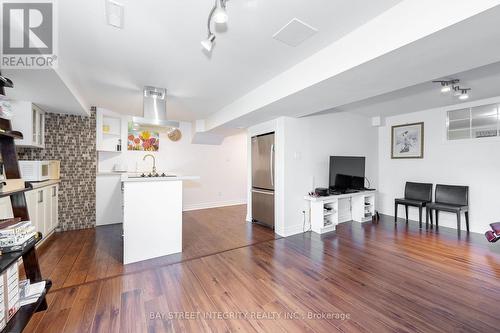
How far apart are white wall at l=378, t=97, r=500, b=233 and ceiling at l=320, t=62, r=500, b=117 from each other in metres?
0.41

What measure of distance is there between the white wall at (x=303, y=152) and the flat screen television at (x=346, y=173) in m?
0.16

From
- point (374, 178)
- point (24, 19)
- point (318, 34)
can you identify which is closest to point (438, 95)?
point (374, 178)

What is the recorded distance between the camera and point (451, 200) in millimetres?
4160

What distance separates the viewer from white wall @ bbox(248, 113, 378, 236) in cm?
393

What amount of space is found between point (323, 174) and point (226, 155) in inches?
122

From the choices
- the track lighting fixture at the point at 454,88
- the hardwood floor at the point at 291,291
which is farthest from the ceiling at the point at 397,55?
the hardwood floor at the point at 291,291

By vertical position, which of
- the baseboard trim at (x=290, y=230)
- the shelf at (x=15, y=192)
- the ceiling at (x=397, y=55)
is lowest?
the baseboard trim at (x=290, y=230)

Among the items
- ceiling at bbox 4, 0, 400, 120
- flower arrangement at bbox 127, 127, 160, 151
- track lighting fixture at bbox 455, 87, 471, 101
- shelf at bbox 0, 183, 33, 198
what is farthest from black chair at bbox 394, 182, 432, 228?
flower arrangement at bbox 127, 127, 160, 151

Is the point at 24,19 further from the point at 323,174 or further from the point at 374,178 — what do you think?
the point at 374,178

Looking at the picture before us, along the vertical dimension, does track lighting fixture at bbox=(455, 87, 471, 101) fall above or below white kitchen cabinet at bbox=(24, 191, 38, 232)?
above

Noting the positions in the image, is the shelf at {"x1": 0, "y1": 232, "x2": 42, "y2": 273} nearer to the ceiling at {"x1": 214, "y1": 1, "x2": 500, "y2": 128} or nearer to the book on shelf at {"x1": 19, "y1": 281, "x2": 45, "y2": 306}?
the book on shelf at {"x1": 19, "y1": 281, "x2": 45, "y2": 306}

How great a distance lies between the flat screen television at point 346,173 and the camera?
14.8 ft

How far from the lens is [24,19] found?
168 centimetres

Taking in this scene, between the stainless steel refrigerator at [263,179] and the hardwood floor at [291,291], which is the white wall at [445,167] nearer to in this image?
the hardwood floor at [291,291]
